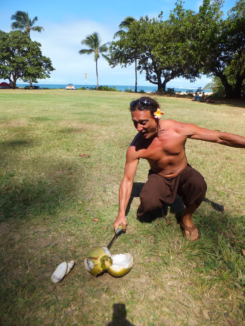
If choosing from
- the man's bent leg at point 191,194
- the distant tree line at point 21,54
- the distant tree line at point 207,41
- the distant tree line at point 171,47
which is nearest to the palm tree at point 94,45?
the distant tree line at point 171,47

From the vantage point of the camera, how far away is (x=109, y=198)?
3.35 m

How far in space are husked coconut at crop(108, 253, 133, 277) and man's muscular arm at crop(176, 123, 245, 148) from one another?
1.46 metres

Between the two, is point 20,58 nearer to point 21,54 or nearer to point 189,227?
point 21,54

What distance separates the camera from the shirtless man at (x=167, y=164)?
94.7 inches

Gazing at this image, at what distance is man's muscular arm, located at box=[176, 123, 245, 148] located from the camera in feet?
7.57

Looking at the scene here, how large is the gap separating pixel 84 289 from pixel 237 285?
133 cm

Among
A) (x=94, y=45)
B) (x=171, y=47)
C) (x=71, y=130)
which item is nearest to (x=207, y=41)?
(x=171, y=47)

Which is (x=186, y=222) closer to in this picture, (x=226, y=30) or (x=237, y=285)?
(x=237, y=285)

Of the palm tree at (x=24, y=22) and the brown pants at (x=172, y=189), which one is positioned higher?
the palm tree at (x=24, y=22)

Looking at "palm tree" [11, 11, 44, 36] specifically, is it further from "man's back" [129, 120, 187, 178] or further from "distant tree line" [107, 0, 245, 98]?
"man's back" [129, 120, 187, 178]

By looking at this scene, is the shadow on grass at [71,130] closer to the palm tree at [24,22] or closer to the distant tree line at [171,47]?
the distant tree line at [171,47]

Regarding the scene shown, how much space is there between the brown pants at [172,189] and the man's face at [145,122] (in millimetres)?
606

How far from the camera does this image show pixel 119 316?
172cm

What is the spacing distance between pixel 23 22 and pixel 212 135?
48.5 m
